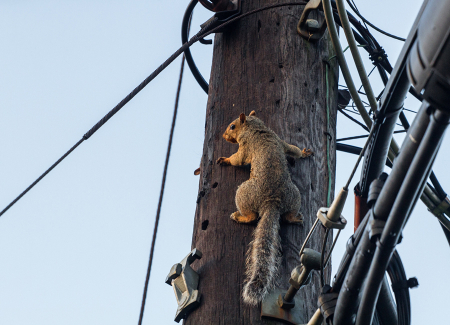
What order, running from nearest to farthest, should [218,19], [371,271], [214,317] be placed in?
[371,271] → [214,317] → [218,19]

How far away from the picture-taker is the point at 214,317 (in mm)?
2100

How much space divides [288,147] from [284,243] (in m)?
0.51

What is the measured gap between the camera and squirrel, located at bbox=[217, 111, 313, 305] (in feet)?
7.03

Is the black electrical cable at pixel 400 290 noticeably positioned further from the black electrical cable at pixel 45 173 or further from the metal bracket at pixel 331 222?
the black electrical cable at pixel 45 173

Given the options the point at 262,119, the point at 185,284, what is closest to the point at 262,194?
the point at 262,119

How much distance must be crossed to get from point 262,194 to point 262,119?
46cm

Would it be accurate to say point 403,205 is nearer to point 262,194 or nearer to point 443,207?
point 262,194

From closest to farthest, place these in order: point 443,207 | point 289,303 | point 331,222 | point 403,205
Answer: point 403,205
point 331,222
point 289,303
point 443,207

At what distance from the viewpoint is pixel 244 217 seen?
2.43 meters

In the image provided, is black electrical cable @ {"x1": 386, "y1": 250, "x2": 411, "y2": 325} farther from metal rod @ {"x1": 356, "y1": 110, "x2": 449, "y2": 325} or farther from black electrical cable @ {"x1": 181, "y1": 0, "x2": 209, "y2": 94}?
black electrical cable @ {"x1": 181, "y1": 0, "x2": 209, "y2": 94}

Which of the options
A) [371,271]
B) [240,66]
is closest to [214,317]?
[371,271]

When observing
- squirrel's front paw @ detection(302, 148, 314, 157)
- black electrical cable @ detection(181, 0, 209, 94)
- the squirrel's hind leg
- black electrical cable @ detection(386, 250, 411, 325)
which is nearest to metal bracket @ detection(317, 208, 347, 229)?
black electrical cable @ detection(386, 250, 411, 325)

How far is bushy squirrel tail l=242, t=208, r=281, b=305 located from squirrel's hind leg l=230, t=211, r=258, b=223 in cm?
6

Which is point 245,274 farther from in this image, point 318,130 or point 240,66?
point 240,66
